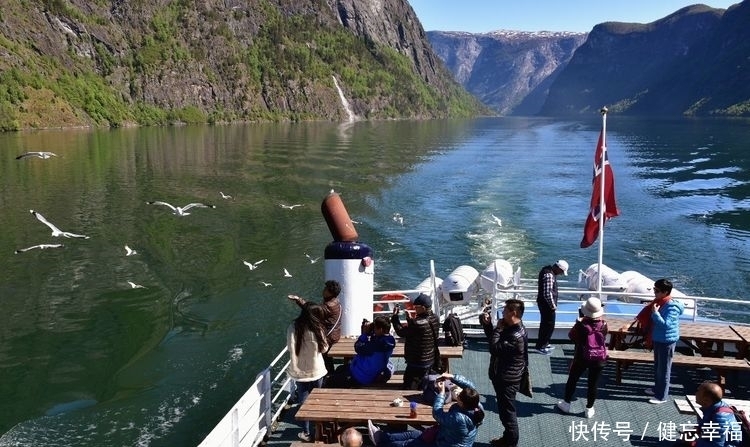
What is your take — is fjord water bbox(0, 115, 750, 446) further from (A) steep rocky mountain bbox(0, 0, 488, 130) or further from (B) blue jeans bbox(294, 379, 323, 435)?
(A) steep rocky mountain bbox(0, 0, 488, 130)

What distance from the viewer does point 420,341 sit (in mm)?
9141

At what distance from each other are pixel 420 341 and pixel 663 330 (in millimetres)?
3934

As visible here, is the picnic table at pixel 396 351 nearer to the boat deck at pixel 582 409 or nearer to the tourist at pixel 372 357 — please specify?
the tourist at pixel 372 357

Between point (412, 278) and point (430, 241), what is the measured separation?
748 cm

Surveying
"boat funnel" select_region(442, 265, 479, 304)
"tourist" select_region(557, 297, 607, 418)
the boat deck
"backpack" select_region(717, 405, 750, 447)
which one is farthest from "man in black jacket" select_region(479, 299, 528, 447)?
"boat funnel" select_region(442, 265, 479, 304)

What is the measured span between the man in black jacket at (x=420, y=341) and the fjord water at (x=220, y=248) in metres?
7.14

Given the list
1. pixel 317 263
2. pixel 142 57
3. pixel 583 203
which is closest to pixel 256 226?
pixel 317 263

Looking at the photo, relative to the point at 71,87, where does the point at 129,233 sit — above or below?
below

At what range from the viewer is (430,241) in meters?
35.4

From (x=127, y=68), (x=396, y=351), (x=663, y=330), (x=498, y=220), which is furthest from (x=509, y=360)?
(x=127, y=68)

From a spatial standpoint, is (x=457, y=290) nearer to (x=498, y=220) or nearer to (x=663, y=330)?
(x=663, y=330)

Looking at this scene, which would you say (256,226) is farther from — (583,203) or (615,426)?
(615,426)

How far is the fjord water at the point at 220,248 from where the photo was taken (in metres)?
16.4

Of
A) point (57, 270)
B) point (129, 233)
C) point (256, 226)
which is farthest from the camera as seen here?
point (256, 226)
